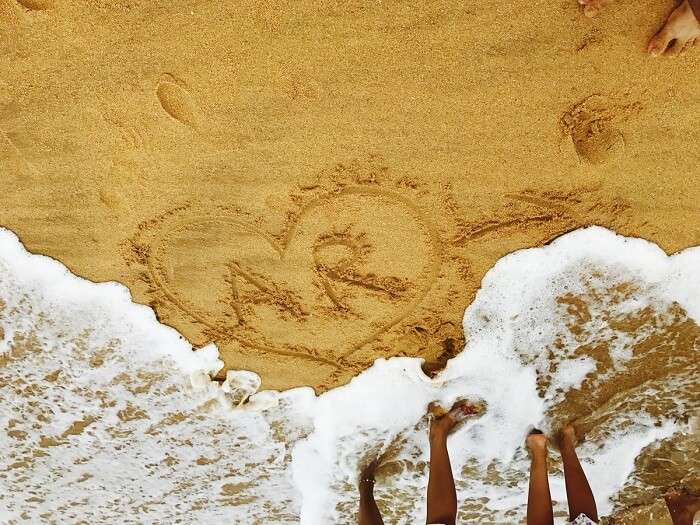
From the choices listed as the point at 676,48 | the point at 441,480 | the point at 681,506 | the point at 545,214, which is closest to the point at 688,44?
the point at 676,48

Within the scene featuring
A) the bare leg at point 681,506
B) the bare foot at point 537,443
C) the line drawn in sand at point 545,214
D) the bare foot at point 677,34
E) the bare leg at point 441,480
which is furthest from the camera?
the bare leg at point 681,506

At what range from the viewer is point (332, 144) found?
1.95 metres

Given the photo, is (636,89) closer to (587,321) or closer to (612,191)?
(612,191)

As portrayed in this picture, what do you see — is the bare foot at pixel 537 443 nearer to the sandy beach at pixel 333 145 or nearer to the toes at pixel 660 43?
the sandy beach at pixel 333 145

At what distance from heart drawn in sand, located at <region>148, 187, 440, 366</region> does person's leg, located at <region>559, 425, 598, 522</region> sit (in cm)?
96

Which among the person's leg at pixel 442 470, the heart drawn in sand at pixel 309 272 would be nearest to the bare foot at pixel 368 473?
the person's leg at pixel 442 470

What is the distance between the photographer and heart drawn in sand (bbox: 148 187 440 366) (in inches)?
81.3

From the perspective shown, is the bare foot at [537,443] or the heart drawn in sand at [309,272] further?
the bare foot at [537,443]

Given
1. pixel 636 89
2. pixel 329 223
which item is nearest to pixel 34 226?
pixel 329 223

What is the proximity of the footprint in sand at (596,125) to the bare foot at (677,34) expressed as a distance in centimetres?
19

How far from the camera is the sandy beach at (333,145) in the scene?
1.84 metres

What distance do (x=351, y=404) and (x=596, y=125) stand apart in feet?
5.02

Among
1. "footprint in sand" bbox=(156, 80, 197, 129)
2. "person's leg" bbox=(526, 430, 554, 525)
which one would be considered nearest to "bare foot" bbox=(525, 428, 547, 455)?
"person's leg" bbox=(526, 430, 554, 525)

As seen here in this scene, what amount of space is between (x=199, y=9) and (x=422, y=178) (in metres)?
0.98
